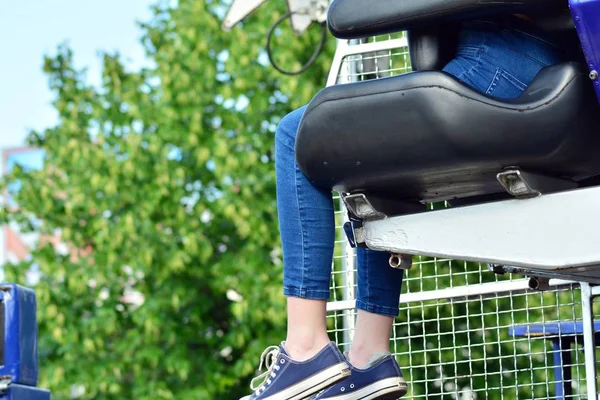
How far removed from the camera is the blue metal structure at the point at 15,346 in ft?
10.7

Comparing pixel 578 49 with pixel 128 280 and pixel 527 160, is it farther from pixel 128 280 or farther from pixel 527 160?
pixel 128 280

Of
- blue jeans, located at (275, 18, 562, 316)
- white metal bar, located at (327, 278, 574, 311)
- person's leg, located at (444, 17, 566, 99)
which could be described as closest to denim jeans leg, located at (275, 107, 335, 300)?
blue jeans, located at (275, 18, 562, 316)

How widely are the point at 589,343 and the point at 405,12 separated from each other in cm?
113

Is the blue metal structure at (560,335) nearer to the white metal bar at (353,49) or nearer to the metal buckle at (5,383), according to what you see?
the white metal bar at (353,49)

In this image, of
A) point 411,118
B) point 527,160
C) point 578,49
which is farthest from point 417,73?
point 578,49

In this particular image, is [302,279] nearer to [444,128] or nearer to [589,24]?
[444,128]

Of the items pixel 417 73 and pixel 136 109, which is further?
pixel 136 109

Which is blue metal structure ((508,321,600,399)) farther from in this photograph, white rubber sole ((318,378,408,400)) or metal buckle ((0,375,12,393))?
metal buckle ((0,375,12,393))

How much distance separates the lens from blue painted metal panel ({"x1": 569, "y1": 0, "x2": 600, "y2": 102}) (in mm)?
1858

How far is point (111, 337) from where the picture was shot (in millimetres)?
11680

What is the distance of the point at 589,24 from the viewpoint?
1.87 m

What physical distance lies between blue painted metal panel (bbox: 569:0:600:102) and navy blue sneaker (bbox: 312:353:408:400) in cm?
92

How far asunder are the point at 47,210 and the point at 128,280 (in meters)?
1.28

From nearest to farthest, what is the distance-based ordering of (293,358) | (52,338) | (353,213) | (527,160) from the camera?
(527,160) → (353,213) → (293,358) → (52,338)
